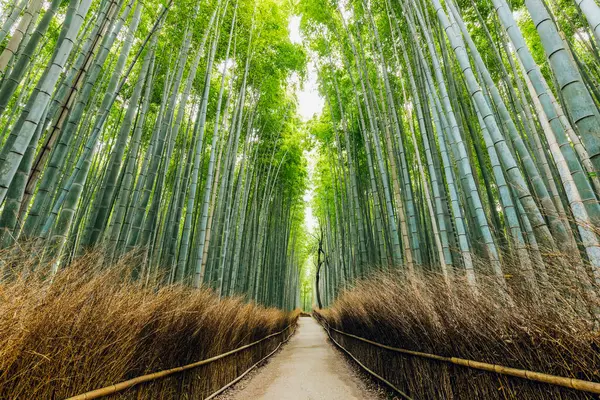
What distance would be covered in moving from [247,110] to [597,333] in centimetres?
602

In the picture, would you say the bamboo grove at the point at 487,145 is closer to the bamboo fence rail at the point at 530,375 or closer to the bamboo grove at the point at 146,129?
the bamboo fence rail at the point at 530,375

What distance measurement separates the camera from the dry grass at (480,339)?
104 centimetres

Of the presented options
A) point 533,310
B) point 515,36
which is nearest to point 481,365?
point 533,310

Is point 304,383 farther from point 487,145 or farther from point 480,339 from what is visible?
point 487,145

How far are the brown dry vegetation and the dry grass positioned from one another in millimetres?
1746

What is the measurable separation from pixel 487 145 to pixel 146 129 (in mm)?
6293

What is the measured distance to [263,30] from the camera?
5496mm

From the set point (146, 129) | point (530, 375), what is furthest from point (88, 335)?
point (146, 129)

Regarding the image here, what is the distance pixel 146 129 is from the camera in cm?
620

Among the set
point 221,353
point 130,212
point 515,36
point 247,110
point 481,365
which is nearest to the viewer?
point 481,365

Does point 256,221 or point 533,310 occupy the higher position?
point 256,221

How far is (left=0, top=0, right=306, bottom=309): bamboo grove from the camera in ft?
6.49

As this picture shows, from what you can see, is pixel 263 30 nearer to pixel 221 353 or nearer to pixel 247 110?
pixel 247 110

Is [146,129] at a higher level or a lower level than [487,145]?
higher
